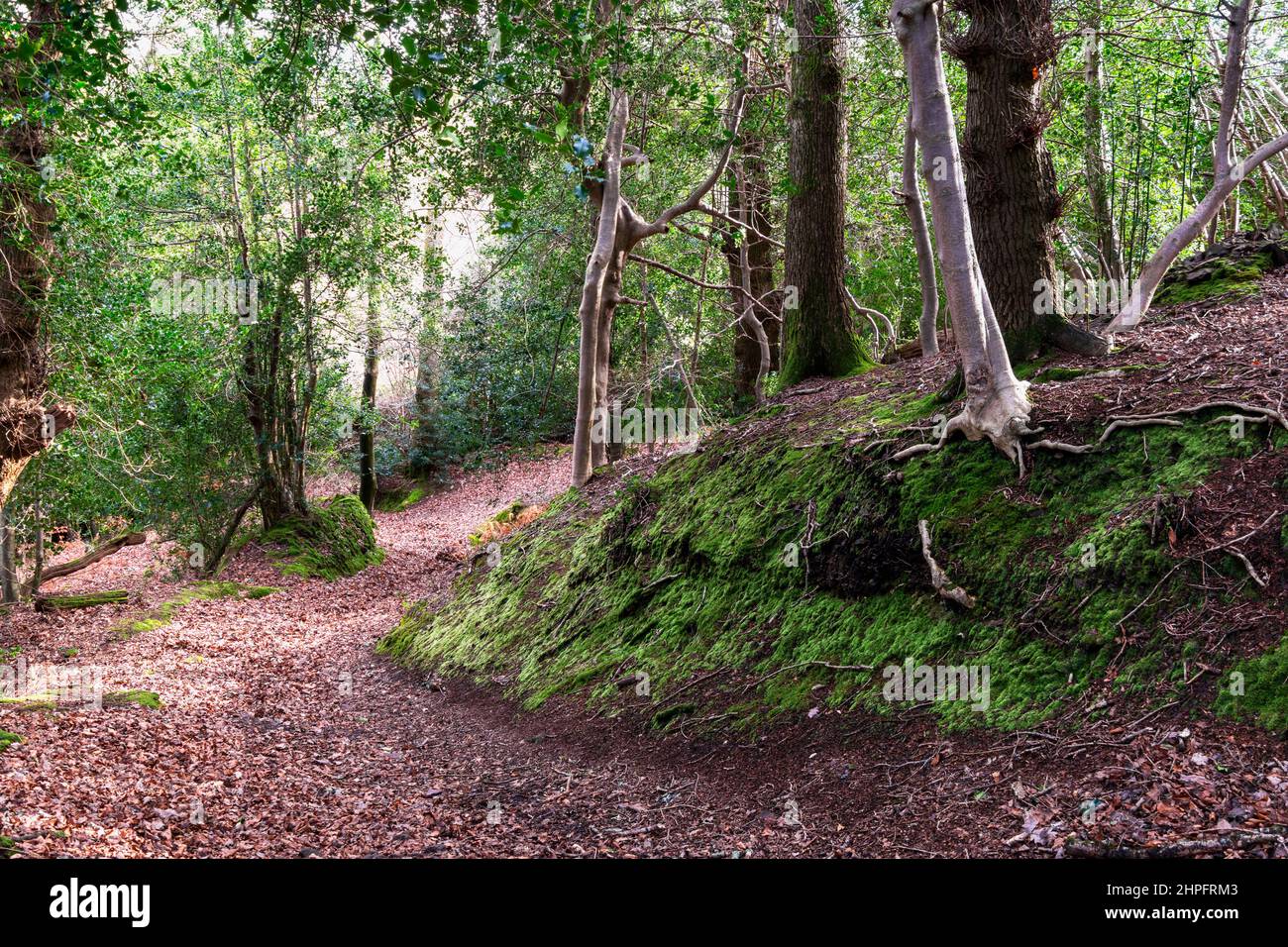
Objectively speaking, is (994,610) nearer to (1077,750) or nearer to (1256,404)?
(1077,750)

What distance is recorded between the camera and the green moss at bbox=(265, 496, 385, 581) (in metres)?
15.7

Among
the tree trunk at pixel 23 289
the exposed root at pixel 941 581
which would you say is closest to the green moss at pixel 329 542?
the tree trunk at pixel 23 289

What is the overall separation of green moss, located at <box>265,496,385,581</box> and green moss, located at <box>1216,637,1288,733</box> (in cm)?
1410

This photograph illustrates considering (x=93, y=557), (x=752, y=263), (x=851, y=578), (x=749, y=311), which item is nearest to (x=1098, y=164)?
(x=749, y=311)

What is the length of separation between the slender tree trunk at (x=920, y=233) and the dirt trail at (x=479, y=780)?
6.02 m

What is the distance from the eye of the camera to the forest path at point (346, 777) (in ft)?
16.2

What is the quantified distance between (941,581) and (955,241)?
89.4 inches

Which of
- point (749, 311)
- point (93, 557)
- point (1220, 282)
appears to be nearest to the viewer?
point (1220, 282)

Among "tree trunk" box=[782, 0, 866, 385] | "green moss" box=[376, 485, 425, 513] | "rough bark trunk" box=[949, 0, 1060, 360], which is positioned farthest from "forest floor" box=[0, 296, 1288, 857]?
"green moss" box=[376, 485, 425, 513]

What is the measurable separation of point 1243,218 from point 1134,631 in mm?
11551

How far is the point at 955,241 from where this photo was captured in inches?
234

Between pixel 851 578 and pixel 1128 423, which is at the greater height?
pixel 1128 423

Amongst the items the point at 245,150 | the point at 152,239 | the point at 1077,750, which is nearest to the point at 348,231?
the point at 245,150

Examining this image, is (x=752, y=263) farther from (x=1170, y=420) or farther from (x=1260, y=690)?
(x=1260, y=690)
